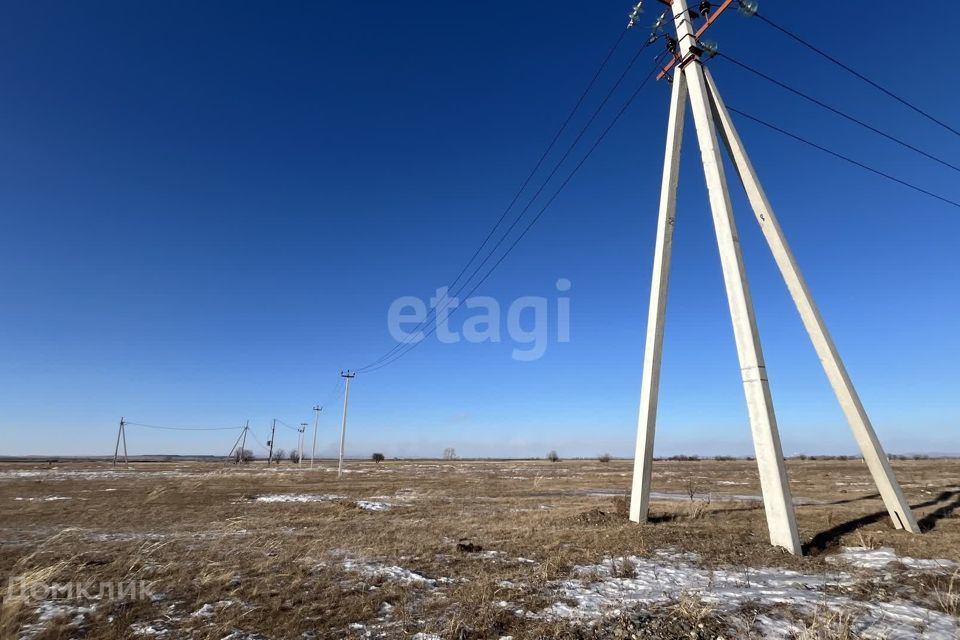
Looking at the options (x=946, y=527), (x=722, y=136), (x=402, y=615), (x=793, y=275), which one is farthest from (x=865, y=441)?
(x=402, y=615)

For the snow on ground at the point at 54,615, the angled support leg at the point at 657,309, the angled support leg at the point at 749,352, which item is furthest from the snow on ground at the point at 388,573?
the angled support leg at the point at 657,309

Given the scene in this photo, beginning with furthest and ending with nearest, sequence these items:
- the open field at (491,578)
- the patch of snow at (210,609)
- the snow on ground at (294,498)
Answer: the snow on ground at (294,498)
the patch of snow at (210,609)
the open field at (491,578)

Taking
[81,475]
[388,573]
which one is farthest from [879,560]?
[81,475]

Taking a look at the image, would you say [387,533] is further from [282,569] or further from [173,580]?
[173,580]

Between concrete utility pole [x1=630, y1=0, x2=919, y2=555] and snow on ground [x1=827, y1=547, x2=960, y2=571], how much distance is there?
823 mm

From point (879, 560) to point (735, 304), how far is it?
18.5ft

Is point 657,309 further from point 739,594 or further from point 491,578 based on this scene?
point 491,578

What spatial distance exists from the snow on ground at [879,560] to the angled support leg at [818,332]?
2.43 m

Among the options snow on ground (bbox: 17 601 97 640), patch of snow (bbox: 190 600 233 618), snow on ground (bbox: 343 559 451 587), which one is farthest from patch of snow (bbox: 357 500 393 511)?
snow on ground (bbox: 17 601 97 640)

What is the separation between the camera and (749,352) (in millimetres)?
10195

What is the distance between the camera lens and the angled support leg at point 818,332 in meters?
11.2

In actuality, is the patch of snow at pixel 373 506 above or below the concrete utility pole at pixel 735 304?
below

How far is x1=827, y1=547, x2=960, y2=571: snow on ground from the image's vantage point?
8.09 metres

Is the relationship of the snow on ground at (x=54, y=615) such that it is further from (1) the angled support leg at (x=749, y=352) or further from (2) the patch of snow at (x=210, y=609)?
(1) the angled support leg at (x=749, y=352)
